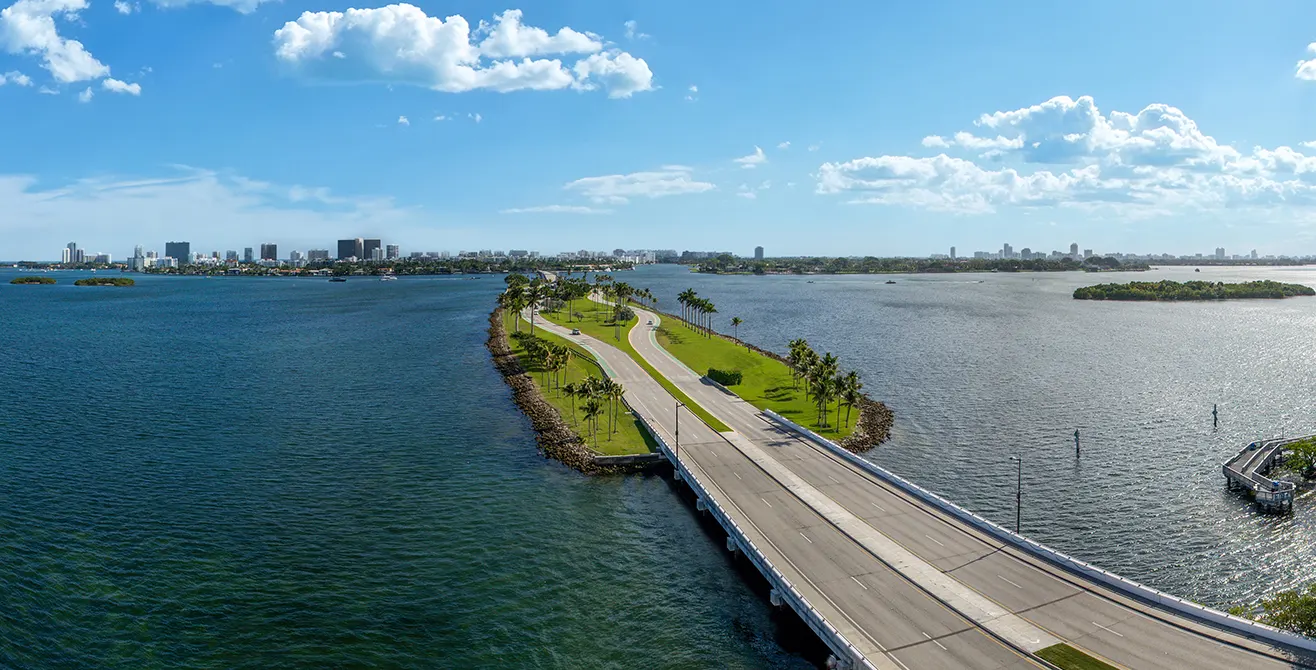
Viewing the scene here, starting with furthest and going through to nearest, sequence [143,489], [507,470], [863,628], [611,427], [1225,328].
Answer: [1225,328], [611,427], [507,470], [143,489], [863,628]

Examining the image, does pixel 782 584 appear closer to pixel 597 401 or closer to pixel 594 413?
pixel 594 413

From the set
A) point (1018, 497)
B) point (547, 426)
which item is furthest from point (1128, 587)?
point (547, 426)

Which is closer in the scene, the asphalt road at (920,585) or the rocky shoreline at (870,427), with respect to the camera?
the asphalt road at (920,585)

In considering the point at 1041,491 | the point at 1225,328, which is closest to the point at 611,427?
the point at 1041,491

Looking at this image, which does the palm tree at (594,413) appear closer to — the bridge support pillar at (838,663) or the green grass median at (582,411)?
the green grass median at (582,411)

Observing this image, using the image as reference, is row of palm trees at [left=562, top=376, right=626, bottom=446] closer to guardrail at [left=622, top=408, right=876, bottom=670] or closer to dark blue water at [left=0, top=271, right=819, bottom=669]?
dark blue water at [left=0, top=271, right=819, bottom=669]

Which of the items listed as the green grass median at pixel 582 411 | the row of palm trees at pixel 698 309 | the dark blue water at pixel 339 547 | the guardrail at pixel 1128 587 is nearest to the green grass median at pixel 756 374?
the row of palm trees at pixel 698 309

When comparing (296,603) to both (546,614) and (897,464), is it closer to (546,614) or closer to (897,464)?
(546,614)

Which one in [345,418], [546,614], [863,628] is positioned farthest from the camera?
[345,418]
